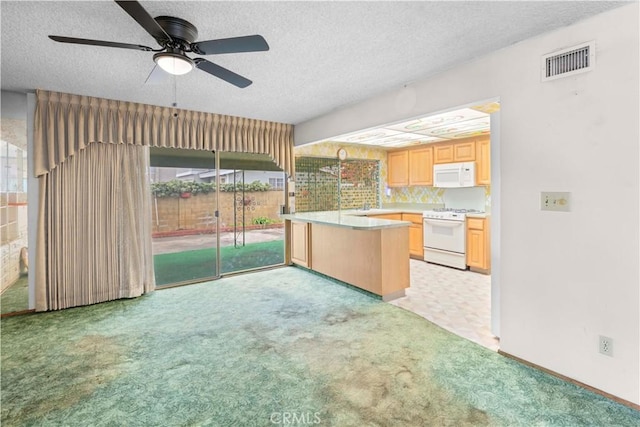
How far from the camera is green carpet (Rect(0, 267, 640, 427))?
1.77 meters

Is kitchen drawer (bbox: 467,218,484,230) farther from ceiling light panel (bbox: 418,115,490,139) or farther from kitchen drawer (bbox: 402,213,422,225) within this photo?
ceiling light panel (bbox: 418,115,490,139)

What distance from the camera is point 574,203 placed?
2.06 m

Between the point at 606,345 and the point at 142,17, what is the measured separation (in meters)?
3.26

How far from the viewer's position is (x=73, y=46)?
238 cm

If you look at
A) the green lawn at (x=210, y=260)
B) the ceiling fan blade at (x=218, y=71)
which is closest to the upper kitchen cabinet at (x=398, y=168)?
the green lawn at (x=210, y=260)

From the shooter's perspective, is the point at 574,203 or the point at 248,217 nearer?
the point at 574,203

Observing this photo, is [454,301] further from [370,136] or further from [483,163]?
[370,136]

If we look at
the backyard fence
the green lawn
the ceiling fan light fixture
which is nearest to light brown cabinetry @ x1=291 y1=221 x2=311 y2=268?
the green lawn

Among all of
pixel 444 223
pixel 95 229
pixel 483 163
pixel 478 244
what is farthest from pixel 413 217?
pixel 95 229

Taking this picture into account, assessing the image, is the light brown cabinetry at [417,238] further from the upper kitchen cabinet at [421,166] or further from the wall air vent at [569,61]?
the wall air vent at [569,61]

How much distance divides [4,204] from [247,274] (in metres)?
2.92

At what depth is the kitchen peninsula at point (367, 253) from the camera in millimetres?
3627

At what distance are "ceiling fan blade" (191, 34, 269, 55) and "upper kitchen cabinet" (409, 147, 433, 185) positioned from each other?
15.2 ft

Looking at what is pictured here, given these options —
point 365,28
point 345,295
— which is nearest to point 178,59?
point 365,28
